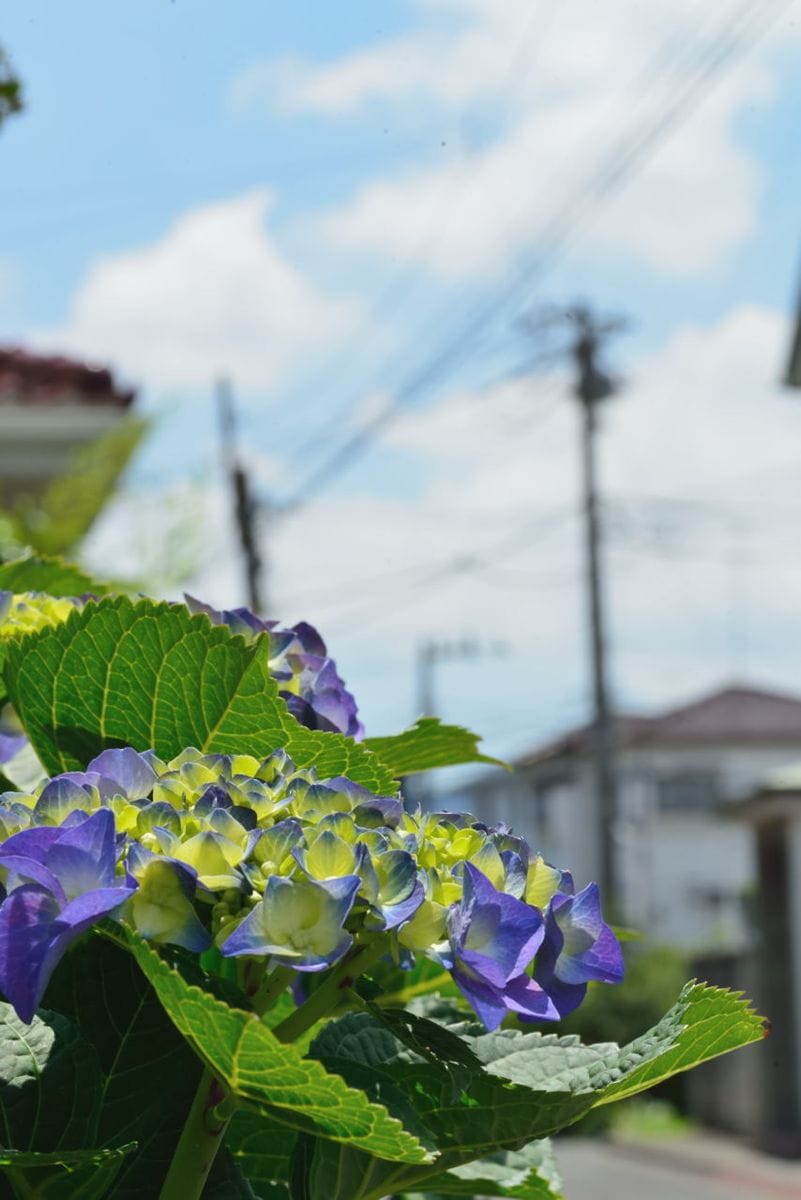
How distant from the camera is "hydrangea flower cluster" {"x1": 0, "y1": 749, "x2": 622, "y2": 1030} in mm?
571

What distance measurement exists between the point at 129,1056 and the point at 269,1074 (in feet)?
0.49

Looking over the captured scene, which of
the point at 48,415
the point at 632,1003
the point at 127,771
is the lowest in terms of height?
the point at 632,1003

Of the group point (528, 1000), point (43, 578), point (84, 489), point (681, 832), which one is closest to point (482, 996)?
point (528, 1000)

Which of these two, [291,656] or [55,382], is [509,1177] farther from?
[55,382]

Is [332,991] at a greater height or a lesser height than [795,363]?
lesser

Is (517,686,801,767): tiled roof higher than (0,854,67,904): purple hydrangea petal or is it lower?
lower

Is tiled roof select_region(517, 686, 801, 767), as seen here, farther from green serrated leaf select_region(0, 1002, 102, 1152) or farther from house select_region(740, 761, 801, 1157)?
green serrated leaf select_region(0, 1002, 102, 1152)

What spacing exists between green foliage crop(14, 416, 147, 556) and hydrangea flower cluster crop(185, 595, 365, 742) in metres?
4.16

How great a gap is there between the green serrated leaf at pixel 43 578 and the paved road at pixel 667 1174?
31.9ft

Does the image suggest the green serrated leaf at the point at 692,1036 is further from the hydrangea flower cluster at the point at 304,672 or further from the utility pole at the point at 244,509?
the utility pole at the point at 244,509

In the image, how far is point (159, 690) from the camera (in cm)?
73

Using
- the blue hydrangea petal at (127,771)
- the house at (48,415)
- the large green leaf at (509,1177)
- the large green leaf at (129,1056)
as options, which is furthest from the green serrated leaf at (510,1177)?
the house at (48,415)

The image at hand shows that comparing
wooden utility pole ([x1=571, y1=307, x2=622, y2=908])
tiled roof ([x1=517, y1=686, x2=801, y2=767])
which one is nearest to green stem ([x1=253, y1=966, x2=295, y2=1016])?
wooden utility pole ([x1=571, y1=307, x2=622, y2=908])

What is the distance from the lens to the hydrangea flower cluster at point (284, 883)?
0.57 m
